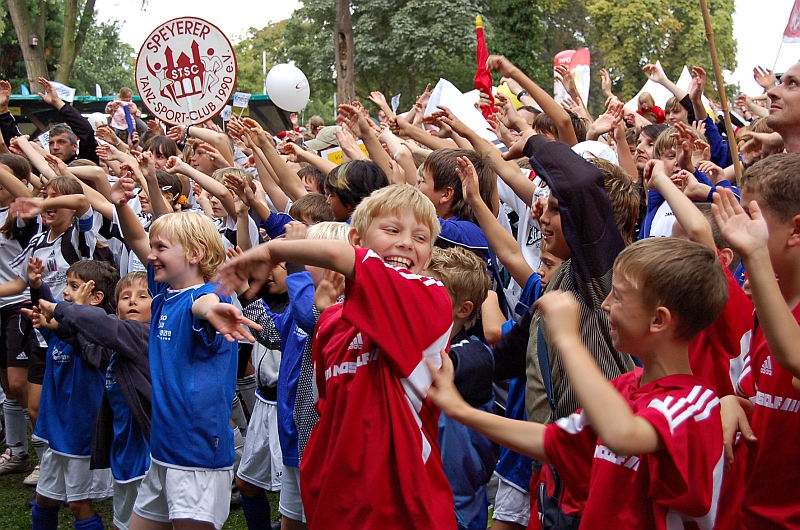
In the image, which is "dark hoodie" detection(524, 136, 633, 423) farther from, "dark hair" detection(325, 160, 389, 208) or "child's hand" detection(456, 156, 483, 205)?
"dark hair" detection(325, 160, 389, 208)

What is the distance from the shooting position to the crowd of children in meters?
2.32

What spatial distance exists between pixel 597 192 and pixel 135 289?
Answer: 2.81 meters

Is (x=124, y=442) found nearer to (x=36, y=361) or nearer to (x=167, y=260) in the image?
(x=167, y=260)

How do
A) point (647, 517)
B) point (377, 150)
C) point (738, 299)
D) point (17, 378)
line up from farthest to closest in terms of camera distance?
point (17, 378) < point (377, 150) < point (738, 299) < point (647, 517)

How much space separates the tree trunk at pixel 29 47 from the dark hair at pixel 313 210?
18.7 meters

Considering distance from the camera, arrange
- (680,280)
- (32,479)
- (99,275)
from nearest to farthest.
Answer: (680,280) → (99,275) → (32,479)

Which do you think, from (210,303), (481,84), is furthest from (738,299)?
(481,84)

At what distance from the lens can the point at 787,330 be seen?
233 centimetres

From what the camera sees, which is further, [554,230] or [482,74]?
[482,74]

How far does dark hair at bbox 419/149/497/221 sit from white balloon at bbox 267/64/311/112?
12405 mm

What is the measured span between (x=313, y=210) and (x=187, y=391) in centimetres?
139

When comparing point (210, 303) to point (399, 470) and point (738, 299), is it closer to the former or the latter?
point (399, 470)

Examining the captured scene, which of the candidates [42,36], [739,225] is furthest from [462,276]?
[42,36]

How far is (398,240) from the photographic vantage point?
9.30 ft
